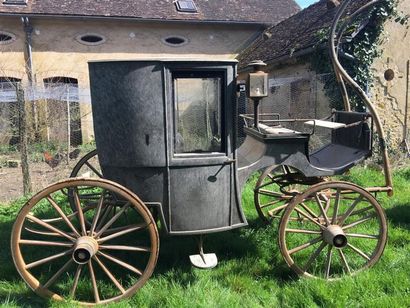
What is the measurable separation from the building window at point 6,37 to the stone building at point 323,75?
8287mm

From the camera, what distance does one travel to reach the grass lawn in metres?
3.22

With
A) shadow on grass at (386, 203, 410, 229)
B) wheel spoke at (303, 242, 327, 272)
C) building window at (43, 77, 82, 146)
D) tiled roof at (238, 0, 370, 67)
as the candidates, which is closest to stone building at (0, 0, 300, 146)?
tiled roof at (238, 0, 370, 67)

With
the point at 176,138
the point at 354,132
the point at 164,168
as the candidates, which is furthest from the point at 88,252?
the point at 354,132

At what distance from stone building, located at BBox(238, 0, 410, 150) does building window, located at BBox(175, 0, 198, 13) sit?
4.92m

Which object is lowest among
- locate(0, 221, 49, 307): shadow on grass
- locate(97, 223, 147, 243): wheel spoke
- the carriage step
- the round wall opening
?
locate(0, 221, 49, 307): shadow on grass

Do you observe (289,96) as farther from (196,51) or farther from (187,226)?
(187,226)

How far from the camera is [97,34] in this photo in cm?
1441

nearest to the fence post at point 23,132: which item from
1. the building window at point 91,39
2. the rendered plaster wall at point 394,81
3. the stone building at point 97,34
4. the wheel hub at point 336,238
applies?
the wheel hub at point 336,238

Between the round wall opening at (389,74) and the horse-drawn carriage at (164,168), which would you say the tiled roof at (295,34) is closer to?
the round wall opening at (389,74)

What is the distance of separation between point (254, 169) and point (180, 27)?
12.5m

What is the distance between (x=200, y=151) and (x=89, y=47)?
40.1ft

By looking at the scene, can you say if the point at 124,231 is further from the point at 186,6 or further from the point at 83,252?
the point at 186,6

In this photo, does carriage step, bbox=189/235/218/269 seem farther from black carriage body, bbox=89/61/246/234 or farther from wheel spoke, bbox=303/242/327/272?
wheel spoke, bbox=303/242/327/272

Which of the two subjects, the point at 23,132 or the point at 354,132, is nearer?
the point at 354,132
